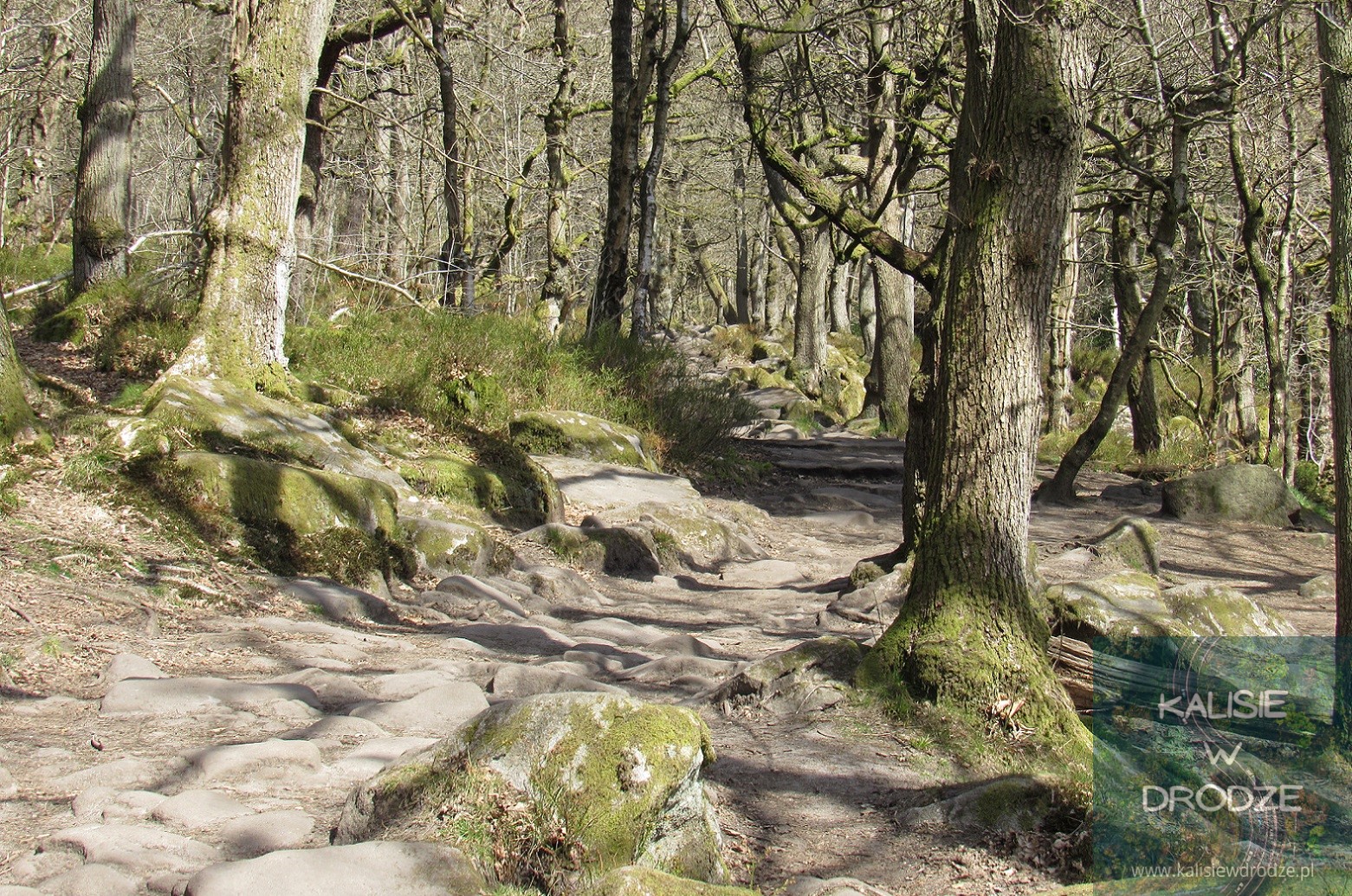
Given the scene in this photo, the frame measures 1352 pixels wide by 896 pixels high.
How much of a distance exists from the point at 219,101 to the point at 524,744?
1886 centimetres

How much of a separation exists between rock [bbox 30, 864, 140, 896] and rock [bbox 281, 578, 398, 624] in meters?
3.32

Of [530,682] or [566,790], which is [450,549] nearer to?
[530,682]

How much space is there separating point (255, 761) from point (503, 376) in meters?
7.95


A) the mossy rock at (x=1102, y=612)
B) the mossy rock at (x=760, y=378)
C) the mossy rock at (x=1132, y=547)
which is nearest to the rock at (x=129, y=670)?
the mossy rock at (x=1102, y=612)

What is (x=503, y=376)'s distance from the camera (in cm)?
1118

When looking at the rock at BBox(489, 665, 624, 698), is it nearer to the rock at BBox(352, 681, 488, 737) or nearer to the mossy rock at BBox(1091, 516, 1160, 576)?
the rock at BBox(352, 681, 488, 737)

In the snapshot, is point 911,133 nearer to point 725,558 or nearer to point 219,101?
point 725,558

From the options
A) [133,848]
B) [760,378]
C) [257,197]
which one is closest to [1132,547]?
[257,197]

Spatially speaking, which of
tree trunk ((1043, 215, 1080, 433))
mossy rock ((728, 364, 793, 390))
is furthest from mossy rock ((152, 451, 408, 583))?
mossy rock ((728, 364, 793, 390))

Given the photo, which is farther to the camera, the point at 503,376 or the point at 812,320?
the point at 812,320

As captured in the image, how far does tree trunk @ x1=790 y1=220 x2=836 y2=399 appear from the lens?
20.8 m

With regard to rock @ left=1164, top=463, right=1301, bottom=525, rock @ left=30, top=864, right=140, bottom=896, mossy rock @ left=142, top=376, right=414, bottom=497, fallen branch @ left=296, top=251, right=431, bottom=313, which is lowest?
rock @ left=30, top=864, right=140, bottom=896

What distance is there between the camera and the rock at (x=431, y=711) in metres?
4.12

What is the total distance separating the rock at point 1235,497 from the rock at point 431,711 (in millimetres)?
9634
